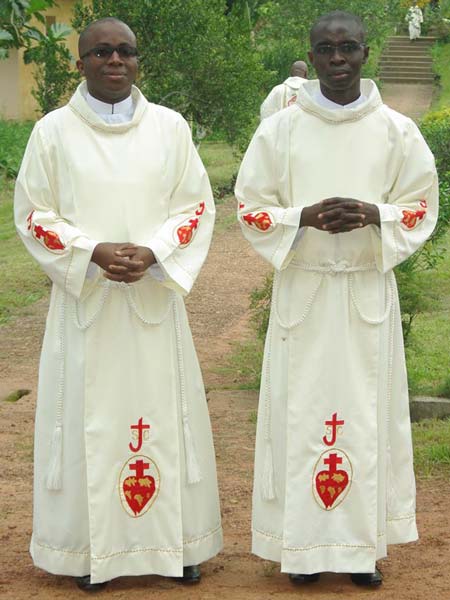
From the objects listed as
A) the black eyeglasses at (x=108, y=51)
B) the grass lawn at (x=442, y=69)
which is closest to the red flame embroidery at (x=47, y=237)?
the black eyeglasses at (x=108, y=51)

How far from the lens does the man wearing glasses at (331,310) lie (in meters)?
5.71

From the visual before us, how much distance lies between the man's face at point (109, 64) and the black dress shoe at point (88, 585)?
200 cm

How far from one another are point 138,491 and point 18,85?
75.4ft

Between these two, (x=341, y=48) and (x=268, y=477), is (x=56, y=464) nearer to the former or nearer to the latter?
(x=268, y=477)

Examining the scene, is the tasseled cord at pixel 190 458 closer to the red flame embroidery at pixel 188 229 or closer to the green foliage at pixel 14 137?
the red flame embroidery at pixel 188 229

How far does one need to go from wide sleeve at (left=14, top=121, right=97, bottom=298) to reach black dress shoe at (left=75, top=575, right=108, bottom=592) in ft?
3.89

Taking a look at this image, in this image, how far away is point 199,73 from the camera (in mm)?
17500

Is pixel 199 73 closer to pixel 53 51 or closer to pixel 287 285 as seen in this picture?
pixel 53 51

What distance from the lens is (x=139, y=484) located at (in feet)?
19.1

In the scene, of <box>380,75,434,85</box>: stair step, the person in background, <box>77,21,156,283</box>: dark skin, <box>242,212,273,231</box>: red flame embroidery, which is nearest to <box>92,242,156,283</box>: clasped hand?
<box>77,21,156,283</box>: dark skin

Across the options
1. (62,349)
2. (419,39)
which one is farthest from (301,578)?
(419,39)

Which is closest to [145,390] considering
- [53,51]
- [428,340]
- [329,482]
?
[329,482]

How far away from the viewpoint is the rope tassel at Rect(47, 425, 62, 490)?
579cm

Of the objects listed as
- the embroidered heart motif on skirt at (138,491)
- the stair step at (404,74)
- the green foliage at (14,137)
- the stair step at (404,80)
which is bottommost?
the embroidered heart motif on skirt at (138,491)
